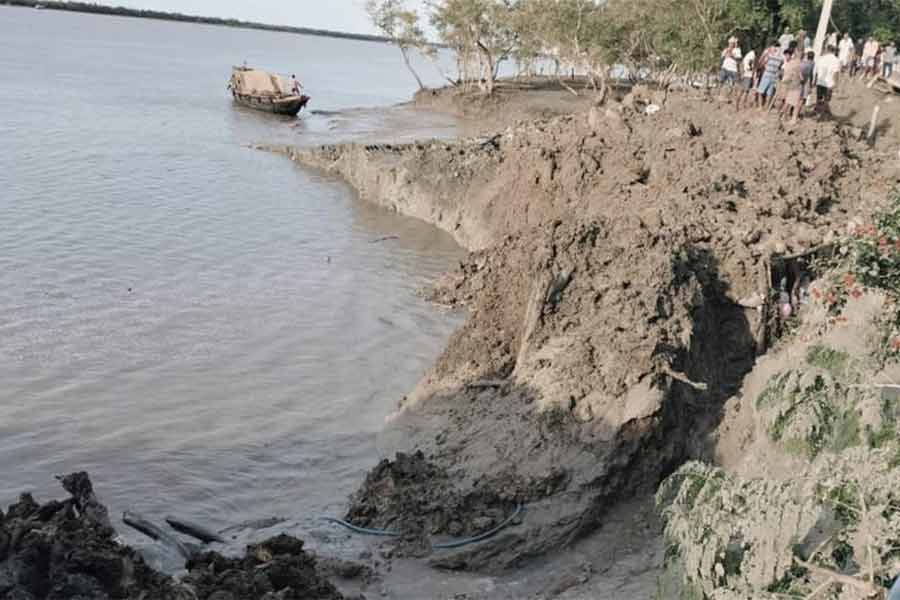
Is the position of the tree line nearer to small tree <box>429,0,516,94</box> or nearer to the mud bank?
small tree <box>429,0,516,94</box>

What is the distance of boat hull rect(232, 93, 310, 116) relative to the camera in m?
42.7

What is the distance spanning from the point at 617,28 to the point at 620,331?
1130 inches

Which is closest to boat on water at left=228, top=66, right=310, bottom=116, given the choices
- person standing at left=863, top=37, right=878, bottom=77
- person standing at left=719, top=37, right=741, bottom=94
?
person standing at left=719, top=37, right=741, bottom=94

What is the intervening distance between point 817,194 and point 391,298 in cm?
834

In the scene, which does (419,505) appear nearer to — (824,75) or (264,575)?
(264,575)

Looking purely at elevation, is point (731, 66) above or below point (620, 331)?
above

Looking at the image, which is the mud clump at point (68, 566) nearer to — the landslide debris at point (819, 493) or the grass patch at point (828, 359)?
the landslide debris at point (819, 493)

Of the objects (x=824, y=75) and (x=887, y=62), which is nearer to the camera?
(x=824, y=75)

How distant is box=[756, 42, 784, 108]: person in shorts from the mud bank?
4.18ft

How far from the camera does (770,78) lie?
703 inches

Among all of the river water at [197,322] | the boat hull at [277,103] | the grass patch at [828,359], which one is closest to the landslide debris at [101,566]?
the river water at [197,322]

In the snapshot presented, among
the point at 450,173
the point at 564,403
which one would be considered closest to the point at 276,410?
the point at 564,403

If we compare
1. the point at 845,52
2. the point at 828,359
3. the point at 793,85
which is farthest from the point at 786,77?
the point at 828,359

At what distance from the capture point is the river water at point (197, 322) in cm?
1093
